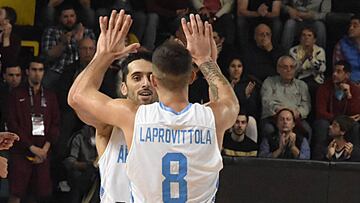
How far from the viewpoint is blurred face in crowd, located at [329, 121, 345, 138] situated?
31.1ft

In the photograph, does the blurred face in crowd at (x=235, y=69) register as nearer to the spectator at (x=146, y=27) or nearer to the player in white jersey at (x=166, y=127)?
the spectator at (x=146, y=27)

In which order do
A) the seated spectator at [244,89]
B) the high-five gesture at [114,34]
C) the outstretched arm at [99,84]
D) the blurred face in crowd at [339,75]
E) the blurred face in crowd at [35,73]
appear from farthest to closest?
the blurred face in crowd at [339,75], the seated spectator at [244,89], the blurred face in crowd at [35,73], the high-five gesture at [114,34], the outstretched arm at [99,84]

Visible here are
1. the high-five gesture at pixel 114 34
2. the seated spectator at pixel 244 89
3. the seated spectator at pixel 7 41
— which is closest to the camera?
the high-five gesture at pixel 114 34

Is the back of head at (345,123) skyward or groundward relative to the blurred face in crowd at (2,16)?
groundward

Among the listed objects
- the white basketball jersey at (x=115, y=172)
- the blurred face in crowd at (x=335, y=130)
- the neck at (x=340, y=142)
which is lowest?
the neck at (x=340, y=142)

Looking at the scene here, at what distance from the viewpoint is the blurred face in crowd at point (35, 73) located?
9.22m

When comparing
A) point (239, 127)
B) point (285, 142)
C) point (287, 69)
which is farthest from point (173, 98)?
point (287, 69)

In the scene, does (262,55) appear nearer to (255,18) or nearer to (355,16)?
(255,18)

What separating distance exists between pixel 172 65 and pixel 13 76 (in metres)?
5.79

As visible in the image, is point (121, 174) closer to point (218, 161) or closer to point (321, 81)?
point (218, 161)

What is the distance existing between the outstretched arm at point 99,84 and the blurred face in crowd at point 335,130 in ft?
18.6

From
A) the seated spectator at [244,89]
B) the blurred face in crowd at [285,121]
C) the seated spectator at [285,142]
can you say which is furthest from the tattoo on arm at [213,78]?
the seated spectator at [244,89]

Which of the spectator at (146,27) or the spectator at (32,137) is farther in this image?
the spectator at (146,27)

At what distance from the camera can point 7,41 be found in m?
9.61
